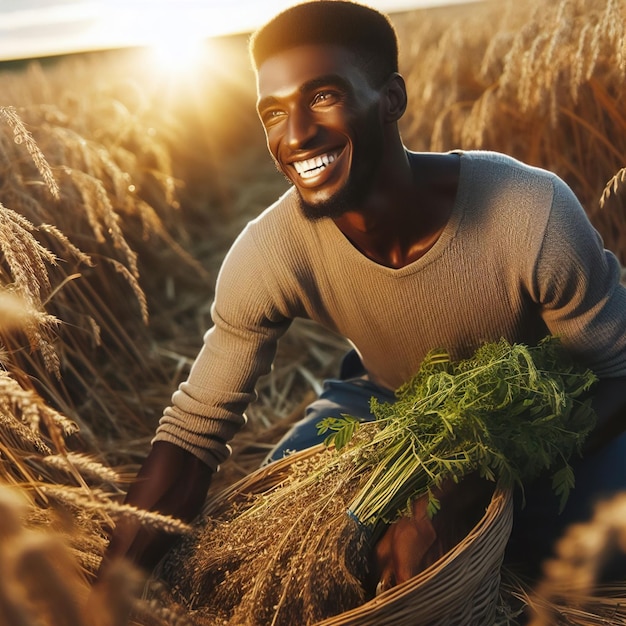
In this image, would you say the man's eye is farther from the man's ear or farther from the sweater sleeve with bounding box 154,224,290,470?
the sweater sleeve with bounding box 154,224,290,470

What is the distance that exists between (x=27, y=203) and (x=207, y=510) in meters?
1.25

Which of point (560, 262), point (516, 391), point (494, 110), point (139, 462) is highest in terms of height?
point (494, 110)

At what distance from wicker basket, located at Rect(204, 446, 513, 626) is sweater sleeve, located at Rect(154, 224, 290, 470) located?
0.62 meters

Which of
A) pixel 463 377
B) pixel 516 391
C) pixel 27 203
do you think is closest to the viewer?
pixel 516 391

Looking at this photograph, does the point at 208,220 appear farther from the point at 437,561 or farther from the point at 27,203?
the point at 437,561

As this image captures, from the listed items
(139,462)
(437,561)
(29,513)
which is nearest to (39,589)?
(29,513)

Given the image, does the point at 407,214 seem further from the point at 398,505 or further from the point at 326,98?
the point at 398,505

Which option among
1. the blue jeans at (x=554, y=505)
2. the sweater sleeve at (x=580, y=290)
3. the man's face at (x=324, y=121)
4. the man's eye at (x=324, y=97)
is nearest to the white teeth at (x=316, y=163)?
the man's face at (x=324, y=121)

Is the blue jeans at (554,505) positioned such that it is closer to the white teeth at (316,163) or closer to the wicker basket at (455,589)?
the wicker basket at (455,589)

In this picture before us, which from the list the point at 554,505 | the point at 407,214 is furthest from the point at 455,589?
the point at 407,214

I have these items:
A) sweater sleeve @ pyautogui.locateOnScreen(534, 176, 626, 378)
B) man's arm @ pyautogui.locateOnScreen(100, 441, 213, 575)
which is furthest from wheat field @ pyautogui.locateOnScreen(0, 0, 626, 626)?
sweater sleeve @ pyautogui.locateOnScreen(534, 176, 626, 378)

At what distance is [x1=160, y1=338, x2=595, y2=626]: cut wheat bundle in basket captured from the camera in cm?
136

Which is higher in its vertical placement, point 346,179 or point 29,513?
point 346,179

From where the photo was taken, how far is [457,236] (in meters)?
1.68
